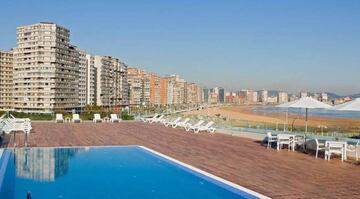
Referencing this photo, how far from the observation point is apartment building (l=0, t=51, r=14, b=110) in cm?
6353

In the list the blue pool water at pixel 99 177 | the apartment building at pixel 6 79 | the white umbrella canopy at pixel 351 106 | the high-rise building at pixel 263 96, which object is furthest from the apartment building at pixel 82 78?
the high-rise building at pixel 263 96

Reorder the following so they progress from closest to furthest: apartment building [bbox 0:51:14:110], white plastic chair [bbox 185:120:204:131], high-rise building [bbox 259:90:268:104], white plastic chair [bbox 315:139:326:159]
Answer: white plastic chair [bbox 315:139:326:159] → white plastic chair [bbox 185:120:204:131] → apartment building [bbox 0:51:14:110] → high-rise building [bbox 259:90:268:104]

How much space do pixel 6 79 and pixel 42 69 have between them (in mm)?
8625

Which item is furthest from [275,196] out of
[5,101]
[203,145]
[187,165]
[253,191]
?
[5,101]

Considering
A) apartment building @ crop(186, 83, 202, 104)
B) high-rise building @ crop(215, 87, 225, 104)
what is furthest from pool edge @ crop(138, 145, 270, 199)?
high-rise building @ crop(215, 87, 225, 104)

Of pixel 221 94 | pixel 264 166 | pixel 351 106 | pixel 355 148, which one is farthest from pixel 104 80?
pixel 221 94

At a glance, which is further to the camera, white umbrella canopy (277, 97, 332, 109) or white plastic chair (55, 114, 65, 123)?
white plastic chair (55, 114, 65, 123)

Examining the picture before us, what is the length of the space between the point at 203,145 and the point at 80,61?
58727 millimetres

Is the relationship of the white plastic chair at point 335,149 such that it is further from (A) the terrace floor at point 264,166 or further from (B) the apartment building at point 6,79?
(B) the apartment building at point 6,79

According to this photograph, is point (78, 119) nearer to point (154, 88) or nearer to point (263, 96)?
point (154, 88)

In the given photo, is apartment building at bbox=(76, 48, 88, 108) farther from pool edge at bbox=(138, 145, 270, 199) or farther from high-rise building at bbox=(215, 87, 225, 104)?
high-rise building at bbox=(215, 87, 225, 104)

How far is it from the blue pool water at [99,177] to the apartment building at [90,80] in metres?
60.8

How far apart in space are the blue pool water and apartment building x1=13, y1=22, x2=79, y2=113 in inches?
1955

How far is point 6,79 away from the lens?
64.8 m
